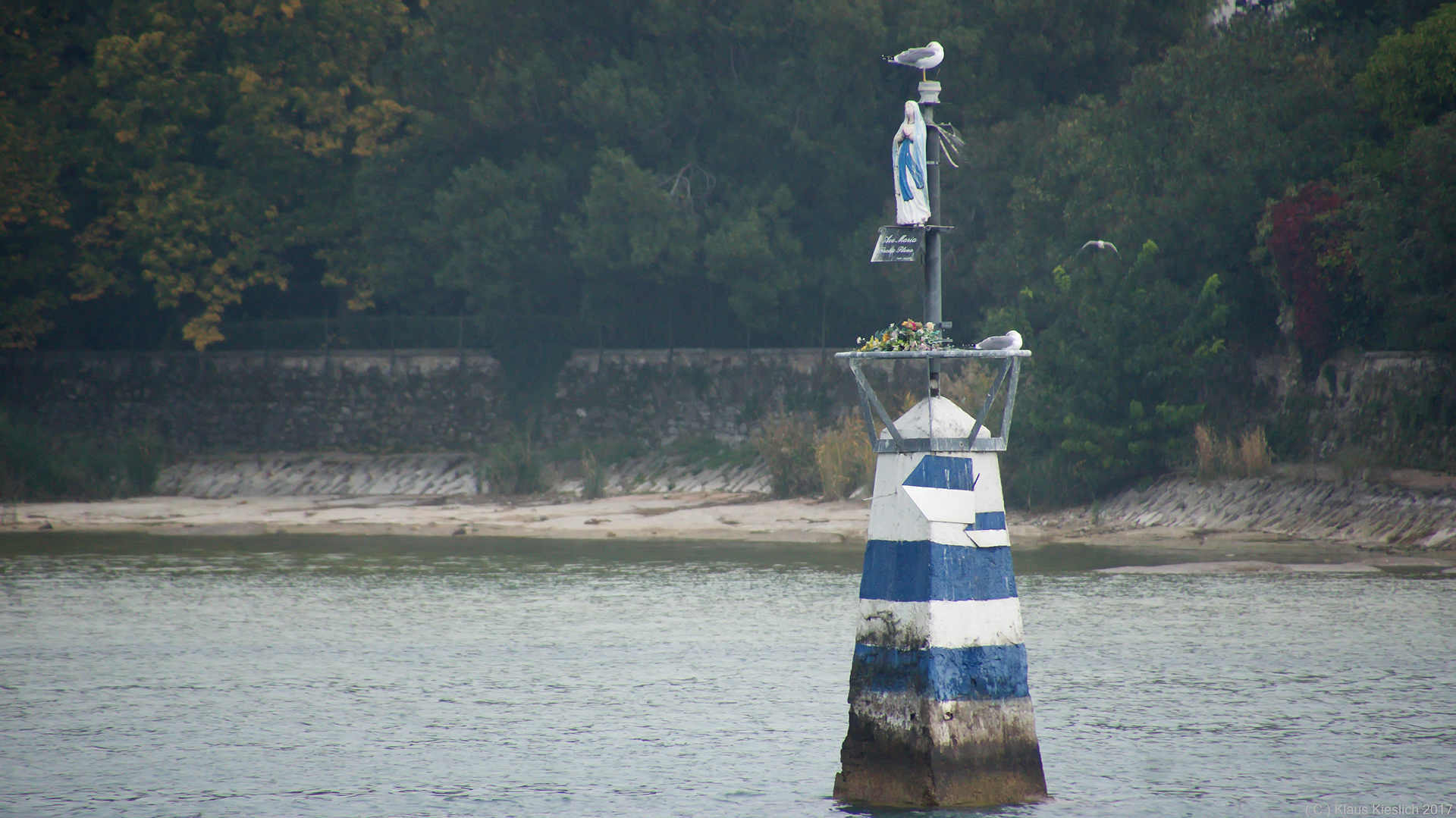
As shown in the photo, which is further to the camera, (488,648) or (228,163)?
(228,163)

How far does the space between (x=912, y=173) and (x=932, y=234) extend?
414 mm

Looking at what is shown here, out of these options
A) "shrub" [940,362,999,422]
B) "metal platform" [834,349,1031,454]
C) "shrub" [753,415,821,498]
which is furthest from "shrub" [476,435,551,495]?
"metal platform" [834,349,1031,454]

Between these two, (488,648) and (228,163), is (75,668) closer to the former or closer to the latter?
(488,648)

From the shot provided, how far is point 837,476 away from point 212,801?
23.3 meters

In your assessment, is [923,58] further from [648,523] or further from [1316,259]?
[648,523]

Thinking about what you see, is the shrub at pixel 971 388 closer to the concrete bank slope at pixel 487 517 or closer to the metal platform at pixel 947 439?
the concrete bank slope at pixel 487 517

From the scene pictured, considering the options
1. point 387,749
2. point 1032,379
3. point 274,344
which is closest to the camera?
point 387,749

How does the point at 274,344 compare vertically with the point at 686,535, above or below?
above

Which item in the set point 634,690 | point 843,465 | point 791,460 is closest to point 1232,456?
point 843,465

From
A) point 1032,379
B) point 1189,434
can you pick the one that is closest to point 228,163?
point 1032,379

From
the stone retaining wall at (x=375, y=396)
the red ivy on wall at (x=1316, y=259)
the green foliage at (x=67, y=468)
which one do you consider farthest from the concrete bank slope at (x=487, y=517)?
the red ivy on wall at (x=1316, y=259)

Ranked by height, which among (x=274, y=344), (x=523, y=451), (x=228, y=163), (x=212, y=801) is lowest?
(x=212, y=801)

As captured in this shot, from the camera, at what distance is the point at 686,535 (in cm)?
3294

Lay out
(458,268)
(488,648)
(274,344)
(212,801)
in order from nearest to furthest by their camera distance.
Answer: (212,801)
(488,648)
(458,268)
(274,344)
